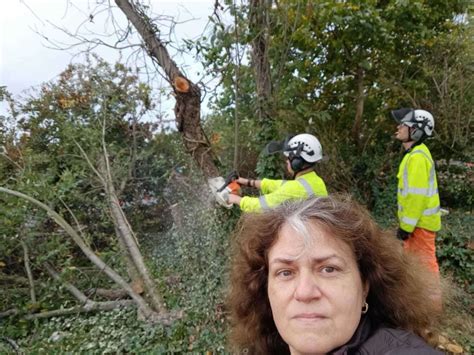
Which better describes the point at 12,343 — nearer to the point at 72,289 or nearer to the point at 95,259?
the point at 72,289

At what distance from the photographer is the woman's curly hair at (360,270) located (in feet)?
4.51

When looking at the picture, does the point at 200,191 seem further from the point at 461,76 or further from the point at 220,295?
the point at 461,76

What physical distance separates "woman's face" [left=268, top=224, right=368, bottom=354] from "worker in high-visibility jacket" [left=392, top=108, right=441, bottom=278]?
2409 mm

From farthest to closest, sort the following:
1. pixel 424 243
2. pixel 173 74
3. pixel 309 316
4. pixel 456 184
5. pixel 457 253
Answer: pixel 456 184
pixel 457 253
pixel 173 74
pixel 424 243
pixel 309 316

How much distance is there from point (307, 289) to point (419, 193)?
2.67 m

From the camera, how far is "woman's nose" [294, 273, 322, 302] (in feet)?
3.98

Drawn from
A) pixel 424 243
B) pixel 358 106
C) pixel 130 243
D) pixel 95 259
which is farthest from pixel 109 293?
pixel 358 106

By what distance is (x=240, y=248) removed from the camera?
1.72 metres

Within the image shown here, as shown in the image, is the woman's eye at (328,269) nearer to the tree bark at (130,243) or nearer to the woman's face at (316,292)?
the woman's face at (316,292)

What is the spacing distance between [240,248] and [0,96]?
282 inches

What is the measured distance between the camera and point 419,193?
10.9 feet

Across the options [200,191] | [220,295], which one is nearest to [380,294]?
[220,295]

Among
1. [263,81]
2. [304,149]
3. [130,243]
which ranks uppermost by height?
[263,81]

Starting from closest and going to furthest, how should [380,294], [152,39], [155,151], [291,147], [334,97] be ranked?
[380,294] → [291,147] → [152,39] → [334,97] → [155,151]
